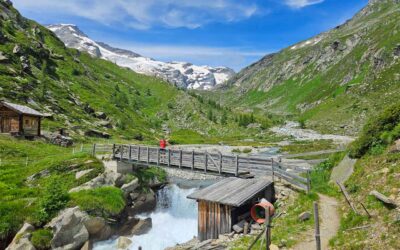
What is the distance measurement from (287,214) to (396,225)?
28.1 ft

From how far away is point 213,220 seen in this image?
955 inches

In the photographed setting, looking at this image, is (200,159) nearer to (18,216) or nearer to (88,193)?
(88,193)

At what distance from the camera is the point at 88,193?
108ft

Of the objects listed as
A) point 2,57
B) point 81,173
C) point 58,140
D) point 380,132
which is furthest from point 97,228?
point 2,57

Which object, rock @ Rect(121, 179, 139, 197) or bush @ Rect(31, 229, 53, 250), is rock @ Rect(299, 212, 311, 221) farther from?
rock @ Rect(121, 179, 139, 197)

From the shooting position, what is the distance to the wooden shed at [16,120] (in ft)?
179

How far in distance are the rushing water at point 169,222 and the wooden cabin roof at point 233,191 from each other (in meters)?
6.77

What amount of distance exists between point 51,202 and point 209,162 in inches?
587

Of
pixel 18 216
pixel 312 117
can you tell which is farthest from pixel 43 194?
pixel 312 117

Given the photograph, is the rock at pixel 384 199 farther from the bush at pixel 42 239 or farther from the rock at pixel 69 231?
the bush at pixel 42 239

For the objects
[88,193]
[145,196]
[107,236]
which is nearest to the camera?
[107,236]

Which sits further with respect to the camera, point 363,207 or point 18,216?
point 18,216

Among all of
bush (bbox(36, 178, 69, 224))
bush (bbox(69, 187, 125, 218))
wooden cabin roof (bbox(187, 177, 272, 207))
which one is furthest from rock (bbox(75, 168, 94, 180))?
wooden cabin roof (bbox(187, 177, 272, 207))

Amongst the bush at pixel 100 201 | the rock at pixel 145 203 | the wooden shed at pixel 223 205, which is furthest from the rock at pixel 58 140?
the wooden shed at pixel 223 205
